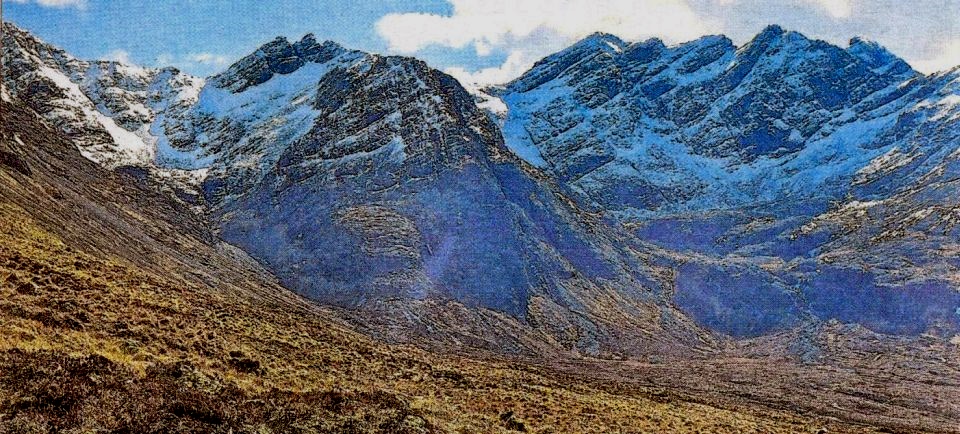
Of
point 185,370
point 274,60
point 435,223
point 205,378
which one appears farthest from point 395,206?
point 185,370

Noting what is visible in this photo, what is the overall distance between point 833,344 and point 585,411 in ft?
336

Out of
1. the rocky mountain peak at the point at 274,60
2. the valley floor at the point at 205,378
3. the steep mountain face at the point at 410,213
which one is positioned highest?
the rocky mountain peak at the point at 274,60

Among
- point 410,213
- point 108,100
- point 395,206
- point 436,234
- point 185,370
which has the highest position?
point 108,100

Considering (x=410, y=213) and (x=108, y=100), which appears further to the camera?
(x=108, y=100)

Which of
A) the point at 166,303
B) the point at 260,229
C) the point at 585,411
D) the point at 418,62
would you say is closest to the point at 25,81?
the point at 260,229

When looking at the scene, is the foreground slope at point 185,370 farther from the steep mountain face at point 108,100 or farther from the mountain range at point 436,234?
the steep mountain face at point 108,100

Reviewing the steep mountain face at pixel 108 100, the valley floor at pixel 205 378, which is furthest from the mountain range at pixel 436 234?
the valley floor at pixel 205 378

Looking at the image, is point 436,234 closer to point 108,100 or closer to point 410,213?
point 410,213

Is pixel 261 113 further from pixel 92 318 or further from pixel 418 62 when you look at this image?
pixel 92 318

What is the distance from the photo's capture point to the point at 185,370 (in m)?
20.3

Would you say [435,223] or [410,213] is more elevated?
[410,213]

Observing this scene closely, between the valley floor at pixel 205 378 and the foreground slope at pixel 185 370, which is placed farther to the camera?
the foreground slope at pixel 185 370

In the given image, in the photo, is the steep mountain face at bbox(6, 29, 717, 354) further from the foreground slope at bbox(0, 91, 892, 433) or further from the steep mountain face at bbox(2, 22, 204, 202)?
the foreground slope at bbox(0, 91, 892, 433)

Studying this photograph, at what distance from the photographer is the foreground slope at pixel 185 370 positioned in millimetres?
16172
